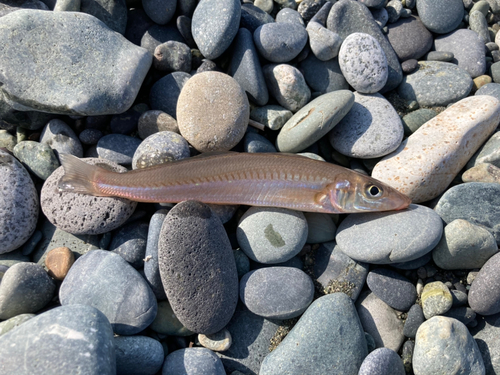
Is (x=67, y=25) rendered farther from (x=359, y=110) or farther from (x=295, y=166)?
(x=359, y=110)

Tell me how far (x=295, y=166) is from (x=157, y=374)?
113 inches

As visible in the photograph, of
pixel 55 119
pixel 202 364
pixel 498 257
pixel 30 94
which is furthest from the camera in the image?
pixel 55 119

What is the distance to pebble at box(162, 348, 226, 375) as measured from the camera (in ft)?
13.0

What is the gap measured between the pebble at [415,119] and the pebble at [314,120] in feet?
3.52

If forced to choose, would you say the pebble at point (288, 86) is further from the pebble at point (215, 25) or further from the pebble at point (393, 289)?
the pebble at point (393, 289)

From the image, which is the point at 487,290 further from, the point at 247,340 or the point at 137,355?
the point at 137,355

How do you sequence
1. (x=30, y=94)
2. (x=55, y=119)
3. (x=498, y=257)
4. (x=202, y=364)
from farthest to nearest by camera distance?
1. (x=55, y=119)
2. (x=30, y=94)
3. (x=498, y=257)
4. (x=202, y=364)

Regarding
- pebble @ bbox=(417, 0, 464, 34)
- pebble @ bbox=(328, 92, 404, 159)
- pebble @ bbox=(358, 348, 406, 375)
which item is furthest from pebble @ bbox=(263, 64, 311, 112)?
pebble @ bbox=(358, 348, 406, 375)

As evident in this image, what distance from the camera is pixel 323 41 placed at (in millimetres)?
5355

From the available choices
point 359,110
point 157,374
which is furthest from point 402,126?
point 157,374

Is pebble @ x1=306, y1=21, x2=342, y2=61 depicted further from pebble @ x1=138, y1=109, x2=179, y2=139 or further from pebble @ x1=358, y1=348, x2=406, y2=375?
pebble @ x1=358, y1=348, x2=406, y2=375

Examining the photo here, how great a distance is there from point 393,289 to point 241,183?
2.23 meters

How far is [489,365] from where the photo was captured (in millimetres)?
4195

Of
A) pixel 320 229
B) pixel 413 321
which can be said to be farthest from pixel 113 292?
pixel 413 321
